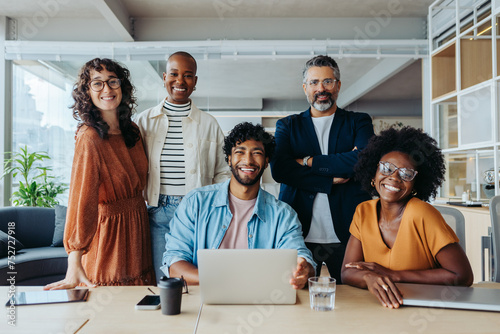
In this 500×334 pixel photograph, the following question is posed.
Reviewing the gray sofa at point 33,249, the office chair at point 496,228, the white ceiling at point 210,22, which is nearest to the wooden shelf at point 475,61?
the white ceiling at point 210,22

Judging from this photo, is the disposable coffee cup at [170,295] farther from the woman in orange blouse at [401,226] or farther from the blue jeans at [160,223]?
the blue jeans at [160,223]

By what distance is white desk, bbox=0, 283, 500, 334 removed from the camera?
110cm

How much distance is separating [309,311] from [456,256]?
2.22 ft

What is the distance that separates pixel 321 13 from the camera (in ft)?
16.4

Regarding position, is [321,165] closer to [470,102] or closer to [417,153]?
[417,153]

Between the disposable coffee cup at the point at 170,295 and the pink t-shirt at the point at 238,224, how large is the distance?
1.65 feet

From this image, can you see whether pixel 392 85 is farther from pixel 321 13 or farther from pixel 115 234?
pixel 115 234

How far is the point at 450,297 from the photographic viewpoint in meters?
1.30

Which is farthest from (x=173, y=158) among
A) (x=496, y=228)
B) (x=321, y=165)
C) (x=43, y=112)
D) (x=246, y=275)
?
(x=43, y=112)

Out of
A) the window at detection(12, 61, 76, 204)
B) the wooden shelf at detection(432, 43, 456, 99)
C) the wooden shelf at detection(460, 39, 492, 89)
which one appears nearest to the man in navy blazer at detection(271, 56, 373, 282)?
the wooden shelf at detection(460, 39, 492, 89)

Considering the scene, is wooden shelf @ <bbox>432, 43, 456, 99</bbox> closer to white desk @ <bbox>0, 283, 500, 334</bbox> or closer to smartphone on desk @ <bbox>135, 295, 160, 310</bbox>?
white desk @ <bbox>0, 283, 500, 334</bbox>

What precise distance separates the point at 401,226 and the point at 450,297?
1.17ft

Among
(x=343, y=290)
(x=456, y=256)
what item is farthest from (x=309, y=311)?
(x=456, y=256)

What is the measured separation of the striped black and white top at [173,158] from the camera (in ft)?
7.00
